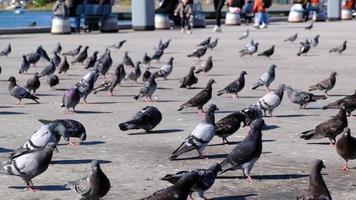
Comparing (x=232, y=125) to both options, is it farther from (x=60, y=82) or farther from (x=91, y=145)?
(x=60, y=82)

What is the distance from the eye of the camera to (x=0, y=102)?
45.6ft

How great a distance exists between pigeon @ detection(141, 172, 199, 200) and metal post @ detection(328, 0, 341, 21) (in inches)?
1775

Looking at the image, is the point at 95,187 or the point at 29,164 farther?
the point at 29,164

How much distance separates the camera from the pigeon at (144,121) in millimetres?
10164

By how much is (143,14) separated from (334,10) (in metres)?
16.6

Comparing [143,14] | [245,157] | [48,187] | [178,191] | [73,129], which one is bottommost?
[143,14]

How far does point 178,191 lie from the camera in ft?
19.5

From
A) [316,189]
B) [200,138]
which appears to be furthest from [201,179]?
[200,138]

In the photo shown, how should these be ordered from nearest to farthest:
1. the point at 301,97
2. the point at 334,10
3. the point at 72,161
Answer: the point at 72,161, the point at 301,97, the point at 334,10

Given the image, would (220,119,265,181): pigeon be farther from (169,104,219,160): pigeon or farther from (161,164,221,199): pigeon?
(169,104,219,160): pigeon

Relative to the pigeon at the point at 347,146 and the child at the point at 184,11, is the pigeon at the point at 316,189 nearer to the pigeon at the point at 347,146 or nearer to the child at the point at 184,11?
the pigeon at the point at 347,146

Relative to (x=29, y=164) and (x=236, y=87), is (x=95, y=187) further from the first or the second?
(x=236, y=87)

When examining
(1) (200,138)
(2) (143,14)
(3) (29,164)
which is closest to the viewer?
(3) (29,164)

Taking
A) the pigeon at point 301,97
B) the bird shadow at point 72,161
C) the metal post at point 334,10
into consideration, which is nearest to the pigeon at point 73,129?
the bird shadow at point 72,161
